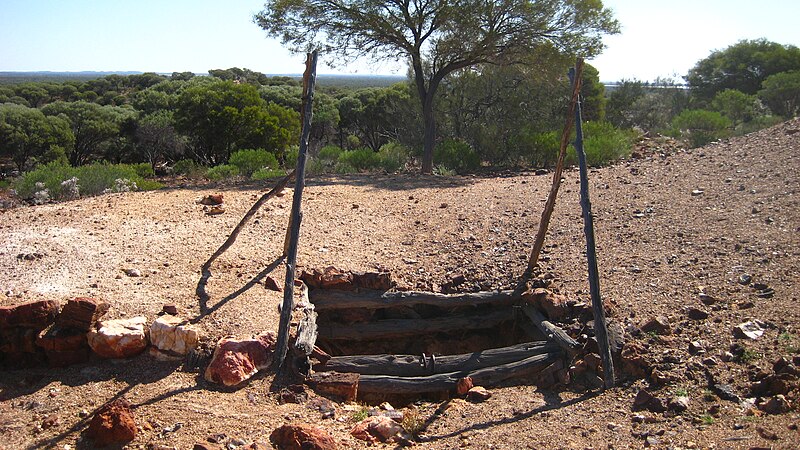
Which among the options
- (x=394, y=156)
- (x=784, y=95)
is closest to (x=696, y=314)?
(x=394, y=156)

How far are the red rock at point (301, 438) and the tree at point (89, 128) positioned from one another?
19361 millimetres

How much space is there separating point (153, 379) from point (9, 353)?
1.27 m

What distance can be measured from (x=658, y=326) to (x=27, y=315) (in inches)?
205

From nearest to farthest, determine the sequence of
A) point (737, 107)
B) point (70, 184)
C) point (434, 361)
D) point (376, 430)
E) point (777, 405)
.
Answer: point (777, 405) < point (376, 430) < point (434, 361) < point (70, 184) < point (737, 107)

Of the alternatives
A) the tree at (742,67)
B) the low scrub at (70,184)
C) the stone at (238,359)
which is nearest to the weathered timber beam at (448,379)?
the stone at (238,359)

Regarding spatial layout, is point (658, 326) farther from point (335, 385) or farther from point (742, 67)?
point (742, 67)

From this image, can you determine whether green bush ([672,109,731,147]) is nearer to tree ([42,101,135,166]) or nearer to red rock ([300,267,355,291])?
red rock ([300,267,355,291])

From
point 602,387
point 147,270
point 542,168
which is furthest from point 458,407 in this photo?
point 542,168

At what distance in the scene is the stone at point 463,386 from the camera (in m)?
5.42

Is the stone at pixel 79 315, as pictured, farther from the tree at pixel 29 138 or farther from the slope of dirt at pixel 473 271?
the tree at pixel 29 138

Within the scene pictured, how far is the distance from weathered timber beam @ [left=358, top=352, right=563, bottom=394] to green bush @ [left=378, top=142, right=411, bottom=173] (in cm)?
766

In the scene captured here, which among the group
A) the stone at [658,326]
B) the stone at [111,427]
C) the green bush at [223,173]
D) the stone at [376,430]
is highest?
the green bush at [223,173]

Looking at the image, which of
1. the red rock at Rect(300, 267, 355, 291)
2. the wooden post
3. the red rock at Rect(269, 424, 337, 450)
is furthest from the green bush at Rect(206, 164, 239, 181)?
the red rock at Rect(269, 424, 337, 450)

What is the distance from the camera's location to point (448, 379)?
552cm
